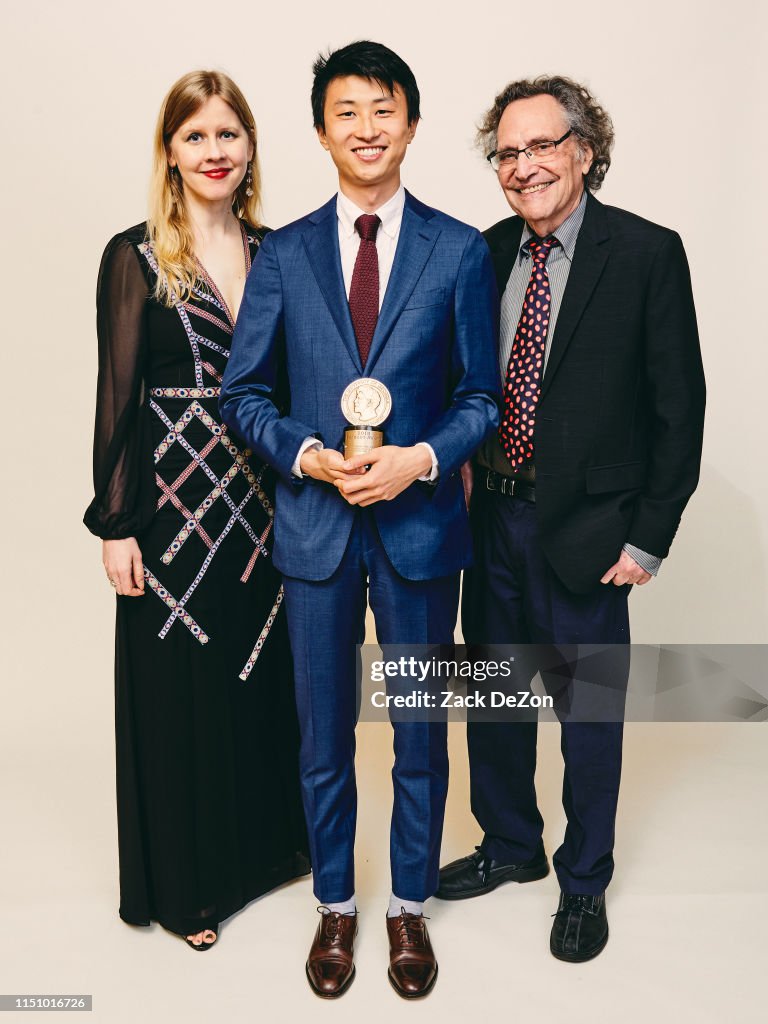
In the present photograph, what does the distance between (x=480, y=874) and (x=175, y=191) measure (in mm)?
2128

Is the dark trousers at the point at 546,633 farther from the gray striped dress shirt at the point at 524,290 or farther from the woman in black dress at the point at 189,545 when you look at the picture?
the woman in black dress at the point at 189,545

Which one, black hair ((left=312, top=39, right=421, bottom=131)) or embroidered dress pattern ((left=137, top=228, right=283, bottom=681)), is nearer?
black hair ((left=312, top=39, right=421, bottom=131))

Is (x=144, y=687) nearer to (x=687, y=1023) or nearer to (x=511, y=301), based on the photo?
(x=511, y=301)

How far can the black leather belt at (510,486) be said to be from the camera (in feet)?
9.97

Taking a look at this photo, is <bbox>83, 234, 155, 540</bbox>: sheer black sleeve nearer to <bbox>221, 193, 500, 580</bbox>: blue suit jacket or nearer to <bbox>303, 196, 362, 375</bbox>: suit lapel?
<bbox>221, 193, 500, 580</bbox>: blue suit jacket

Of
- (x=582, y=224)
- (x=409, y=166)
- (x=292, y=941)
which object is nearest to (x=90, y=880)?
(x=292, y=941)

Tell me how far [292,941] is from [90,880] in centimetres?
71

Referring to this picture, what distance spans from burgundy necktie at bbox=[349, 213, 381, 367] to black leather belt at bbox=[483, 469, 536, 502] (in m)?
0.61

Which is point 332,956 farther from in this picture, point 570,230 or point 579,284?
point 570,230

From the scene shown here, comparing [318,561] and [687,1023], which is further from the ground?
[318,561]

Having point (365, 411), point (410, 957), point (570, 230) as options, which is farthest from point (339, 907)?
point (570, 230)

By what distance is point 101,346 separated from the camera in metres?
2.88

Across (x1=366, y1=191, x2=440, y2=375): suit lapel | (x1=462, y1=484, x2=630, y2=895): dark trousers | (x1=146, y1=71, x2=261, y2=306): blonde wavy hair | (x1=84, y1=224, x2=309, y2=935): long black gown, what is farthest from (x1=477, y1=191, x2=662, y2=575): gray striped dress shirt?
(x1=146, y1=71, x2=261, y2=306): blonde wavy hair

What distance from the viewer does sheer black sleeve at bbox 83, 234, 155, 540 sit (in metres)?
2.83
